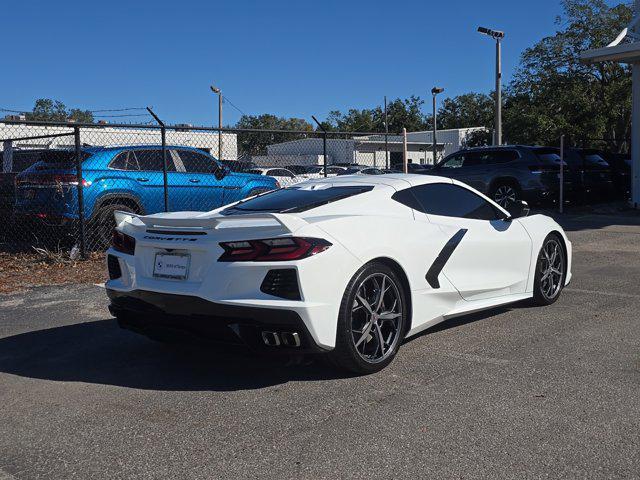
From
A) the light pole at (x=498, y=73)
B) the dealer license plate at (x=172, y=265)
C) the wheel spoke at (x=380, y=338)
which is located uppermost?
the light pole at (x=498, y=73)

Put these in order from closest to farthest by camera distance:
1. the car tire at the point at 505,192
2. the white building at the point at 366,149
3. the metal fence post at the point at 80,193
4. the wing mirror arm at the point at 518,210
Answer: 1. the wing mirror arm at the point at 518,210
2. the metal fence post at the point at 80,193
3. the car tire at the point at 505,192
4. the white building at the point at 366,149

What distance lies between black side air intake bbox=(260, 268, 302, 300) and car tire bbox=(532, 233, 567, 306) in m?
3.19

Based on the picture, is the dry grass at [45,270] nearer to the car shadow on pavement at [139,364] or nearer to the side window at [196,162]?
the side window at [196,162]

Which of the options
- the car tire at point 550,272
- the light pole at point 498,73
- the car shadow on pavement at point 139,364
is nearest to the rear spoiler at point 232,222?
the car shadow on pavement at point 139,364

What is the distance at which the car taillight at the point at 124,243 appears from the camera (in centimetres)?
491

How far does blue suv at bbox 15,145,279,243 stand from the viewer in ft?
32.0

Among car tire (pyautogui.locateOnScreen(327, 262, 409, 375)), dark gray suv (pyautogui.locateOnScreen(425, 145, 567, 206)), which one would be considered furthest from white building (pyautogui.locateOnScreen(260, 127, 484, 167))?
car tire (pyautogui.locateOnScreen(327, 262, 409, 375))

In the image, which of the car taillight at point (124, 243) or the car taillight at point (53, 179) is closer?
the car taillight at point (124, 243)

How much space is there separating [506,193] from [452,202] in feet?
35.1

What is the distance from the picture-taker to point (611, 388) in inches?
167

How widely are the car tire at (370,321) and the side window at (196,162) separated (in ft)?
23.5

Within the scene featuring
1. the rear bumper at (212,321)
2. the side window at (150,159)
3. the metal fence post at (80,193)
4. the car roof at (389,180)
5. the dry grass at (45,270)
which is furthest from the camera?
the side window at (150,159)

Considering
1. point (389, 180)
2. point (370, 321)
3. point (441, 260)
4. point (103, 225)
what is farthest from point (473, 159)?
point (370, 321)

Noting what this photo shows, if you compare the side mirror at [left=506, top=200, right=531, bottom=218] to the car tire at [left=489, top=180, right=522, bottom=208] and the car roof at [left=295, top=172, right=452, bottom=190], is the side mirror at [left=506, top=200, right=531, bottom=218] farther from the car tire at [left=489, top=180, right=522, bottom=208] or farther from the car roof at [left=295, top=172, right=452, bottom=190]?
the car tire at [left=489, top=180, right=522, bottom=208]
